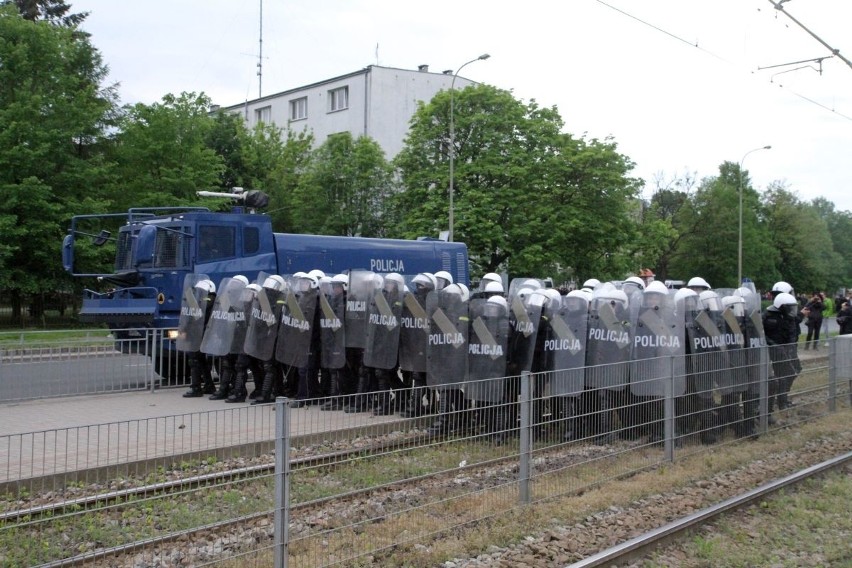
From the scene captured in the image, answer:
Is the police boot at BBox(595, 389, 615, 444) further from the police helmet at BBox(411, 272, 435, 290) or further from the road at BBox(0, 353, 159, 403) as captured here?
the road at BBox(0, 353, 159, 403)

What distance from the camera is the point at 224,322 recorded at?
12.3 meters

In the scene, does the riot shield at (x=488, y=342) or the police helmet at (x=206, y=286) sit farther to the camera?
the police helmet at (x=206, y=286)

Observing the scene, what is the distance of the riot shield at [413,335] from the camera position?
431 inches

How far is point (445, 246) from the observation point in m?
18.9

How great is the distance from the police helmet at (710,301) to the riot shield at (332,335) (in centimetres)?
485

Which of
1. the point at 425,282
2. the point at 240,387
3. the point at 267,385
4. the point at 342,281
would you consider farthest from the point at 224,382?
the point at 425,282

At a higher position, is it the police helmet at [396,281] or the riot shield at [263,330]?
the police helmet at [396,281]

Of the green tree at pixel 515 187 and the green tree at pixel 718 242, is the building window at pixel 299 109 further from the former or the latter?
the green tree at pixel 718 242

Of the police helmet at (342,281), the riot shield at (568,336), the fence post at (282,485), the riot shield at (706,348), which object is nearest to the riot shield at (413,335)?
the police helmet at (342,281)

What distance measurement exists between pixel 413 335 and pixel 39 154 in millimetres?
22664

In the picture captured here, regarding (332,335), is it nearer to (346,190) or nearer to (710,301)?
(710,301)

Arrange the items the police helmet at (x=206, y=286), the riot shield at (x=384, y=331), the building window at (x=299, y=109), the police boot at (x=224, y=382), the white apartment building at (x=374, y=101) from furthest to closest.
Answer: the building window at (x=299, y=109) < the white apartment building at (x=374, y=101) < the police helmet at (x=206, y=286) < the police boot at (x=224, y=382) < the riot shield at (x=384, y=331)

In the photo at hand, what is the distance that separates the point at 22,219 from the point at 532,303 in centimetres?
2466

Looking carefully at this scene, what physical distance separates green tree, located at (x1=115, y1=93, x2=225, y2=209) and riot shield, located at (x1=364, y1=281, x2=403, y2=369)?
2289 centimetres
